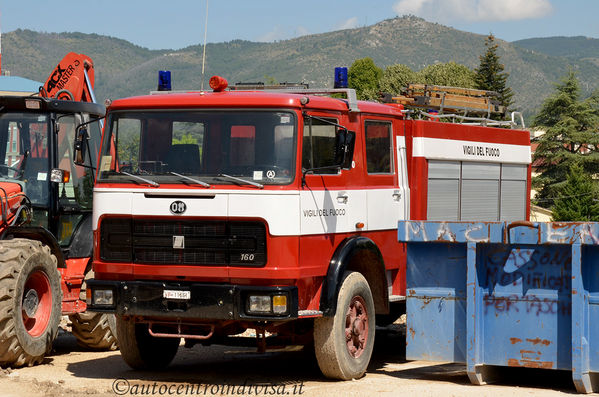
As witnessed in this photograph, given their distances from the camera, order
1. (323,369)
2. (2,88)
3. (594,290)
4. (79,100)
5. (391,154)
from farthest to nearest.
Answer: (2,88), (79,100), (391,154), (323,369), (594,290)

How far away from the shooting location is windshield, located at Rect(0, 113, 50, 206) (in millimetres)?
11445

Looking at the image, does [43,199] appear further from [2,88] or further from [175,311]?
[2,88]

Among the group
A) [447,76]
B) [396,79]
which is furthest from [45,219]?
[396,79]

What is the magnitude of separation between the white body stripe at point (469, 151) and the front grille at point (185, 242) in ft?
9.96

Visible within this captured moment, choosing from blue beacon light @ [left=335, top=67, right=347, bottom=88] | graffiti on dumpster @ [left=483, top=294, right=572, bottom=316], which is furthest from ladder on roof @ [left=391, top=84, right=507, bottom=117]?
graffiti on dumpster @ [left=483, top=294, right=572, bottom=316]

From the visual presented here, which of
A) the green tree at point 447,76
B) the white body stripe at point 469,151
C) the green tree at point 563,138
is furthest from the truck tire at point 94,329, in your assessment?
the green tree at point 447,76

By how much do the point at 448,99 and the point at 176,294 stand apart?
5.36m

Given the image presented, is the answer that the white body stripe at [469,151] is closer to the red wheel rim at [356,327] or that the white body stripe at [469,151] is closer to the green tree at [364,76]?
the red wheel rim at [356,327]

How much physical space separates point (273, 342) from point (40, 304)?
2.83m

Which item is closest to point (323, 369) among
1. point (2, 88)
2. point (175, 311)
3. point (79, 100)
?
point (175, 311)

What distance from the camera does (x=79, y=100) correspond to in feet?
42.0

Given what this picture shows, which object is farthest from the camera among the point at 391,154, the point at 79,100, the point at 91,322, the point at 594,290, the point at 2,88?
the point at 2,88

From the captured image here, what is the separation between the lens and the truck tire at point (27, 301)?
33.3 feet

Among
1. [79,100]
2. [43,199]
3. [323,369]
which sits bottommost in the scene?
[323,369]
